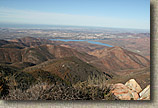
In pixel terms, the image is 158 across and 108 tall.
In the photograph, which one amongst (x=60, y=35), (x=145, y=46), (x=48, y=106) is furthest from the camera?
(x=60, y=35)

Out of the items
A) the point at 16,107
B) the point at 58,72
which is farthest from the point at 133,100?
the point at 58,72

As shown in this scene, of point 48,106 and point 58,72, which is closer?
point 48,106

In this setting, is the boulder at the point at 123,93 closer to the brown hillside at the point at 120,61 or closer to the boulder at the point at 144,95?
the boulder at the point at 144,95

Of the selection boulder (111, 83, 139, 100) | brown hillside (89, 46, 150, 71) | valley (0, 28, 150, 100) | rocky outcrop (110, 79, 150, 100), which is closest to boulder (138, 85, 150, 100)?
rocky outcrop (110, 79, 150, 100)

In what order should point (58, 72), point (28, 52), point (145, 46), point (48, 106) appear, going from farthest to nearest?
point (145, 46)
point (28, 52)
point (58, 72)
point (48, 106)

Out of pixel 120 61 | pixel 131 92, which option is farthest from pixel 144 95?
pixel 120 61

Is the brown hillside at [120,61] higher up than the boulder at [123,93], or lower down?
lower down

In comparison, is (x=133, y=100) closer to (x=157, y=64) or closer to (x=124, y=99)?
(x=124, y=99)

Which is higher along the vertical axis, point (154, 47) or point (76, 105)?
point (154, 47)

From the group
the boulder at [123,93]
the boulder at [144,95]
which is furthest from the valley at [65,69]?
the boulder at [144,95]
